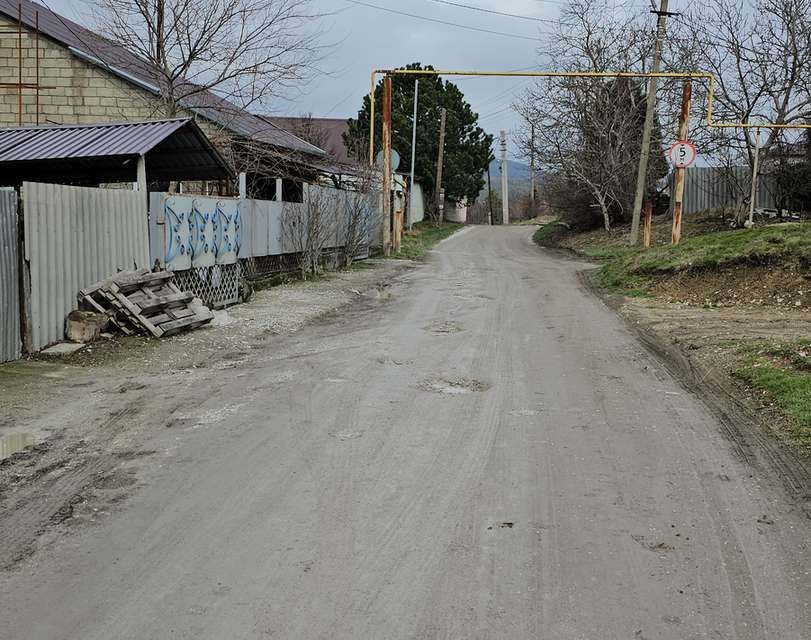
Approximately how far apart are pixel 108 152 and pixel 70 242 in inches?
61.9

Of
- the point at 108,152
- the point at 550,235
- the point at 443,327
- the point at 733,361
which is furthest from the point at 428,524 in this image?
the point at 550,235

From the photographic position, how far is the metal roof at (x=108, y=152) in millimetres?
10969

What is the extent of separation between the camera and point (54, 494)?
16.6ft

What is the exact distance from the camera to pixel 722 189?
29.8 m

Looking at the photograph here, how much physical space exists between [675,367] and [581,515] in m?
4.90

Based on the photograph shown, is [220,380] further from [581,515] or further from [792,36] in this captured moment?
[792,36]

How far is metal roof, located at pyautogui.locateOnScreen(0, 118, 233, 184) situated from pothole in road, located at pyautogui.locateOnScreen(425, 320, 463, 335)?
15.0 ft

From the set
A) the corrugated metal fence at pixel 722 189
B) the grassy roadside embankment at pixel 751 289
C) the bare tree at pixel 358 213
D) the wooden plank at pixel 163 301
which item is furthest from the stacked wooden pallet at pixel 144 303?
the corrugated metal fence at pixel 722 189

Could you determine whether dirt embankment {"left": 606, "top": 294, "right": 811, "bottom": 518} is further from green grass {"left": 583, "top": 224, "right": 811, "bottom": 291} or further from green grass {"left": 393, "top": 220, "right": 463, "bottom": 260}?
green grass {"left": 393, "top": 220, "right": 463, "bottom": 260}

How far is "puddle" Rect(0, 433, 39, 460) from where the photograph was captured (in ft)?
19.3

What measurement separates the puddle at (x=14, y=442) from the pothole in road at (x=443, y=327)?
6212 millimetres

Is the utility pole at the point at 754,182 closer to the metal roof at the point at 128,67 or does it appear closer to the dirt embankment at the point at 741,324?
the dirt embankment at the point at 741,324

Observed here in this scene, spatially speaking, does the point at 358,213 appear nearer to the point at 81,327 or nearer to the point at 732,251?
the point at 732,251

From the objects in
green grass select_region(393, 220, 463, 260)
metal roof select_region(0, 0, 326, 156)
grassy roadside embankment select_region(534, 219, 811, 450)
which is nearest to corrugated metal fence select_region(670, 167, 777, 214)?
grassy roadside embankment select_region(534, 219, 811, 450)
